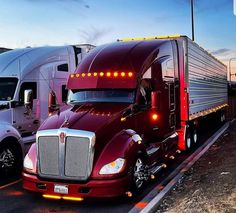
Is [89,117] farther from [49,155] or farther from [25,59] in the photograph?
[25,59]

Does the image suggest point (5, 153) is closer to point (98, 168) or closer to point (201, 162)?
point (98, 168)

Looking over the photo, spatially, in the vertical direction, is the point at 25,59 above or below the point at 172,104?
above

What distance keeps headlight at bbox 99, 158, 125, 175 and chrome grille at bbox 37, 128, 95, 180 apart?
227 mm

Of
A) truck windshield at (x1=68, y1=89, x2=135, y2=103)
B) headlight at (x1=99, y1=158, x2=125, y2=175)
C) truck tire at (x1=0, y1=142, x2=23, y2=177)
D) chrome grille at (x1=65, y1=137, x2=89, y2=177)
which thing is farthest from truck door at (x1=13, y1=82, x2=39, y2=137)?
headlight at (x1=99, y1=158, x2=125, y2=175)

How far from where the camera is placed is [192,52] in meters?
13.1

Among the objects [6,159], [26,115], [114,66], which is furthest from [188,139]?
[6,159]

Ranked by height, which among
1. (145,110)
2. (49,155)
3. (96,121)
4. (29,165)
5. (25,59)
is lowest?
(29,165)

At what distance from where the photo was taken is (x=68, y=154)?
22.9ft

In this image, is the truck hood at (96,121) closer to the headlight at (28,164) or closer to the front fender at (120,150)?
the front fender at (120,150)

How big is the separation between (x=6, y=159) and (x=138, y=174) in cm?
343

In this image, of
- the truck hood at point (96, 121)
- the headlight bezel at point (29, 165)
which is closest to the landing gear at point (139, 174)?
the truck hood at point (96, 121)

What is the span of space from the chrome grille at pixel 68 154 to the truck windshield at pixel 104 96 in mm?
1559

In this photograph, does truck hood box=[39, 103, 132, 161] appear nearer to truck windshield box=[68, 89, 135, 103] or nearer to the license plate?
truck windshield box=[68, 89, 135, 103]

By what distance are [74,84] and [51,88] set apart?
2767 mm
